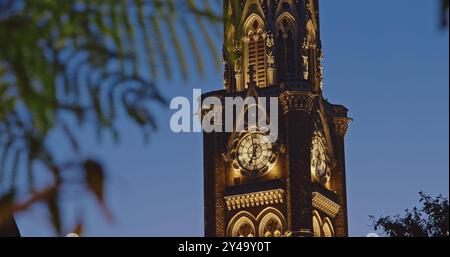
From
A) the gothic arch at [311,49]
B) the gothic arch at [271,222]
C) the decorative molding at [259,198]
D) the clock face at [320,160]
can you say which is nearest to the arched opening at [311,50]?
the gothic arch at [311,49]

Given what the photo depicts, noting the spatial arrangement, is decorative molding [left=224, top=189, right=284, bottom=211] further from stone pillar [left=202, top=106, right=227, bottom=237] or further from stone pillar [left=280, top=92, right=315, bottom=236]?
stone pillar [left=202, top=106, right=227, bottom=237]

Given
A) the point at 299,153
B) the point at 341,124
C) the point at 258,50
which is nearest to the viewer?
the point at 299,153

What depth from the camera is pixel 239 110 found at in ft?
315

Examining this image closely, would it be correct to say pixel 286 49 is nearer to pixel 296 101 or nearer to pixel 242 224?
pixel 296 101

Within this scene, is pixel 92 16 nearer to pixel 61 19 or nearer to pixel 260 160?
pixel 61 19

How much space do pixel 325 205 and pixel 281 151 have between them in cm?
632

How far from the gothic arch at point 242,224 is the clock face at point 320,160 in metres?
7.66

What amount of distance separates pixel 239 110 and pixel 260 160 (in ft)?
→ 16.3

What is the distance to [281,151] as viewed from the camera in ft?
311

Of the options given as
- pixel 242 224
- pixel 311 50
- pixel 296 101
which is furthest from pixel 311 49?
pixel 242 224

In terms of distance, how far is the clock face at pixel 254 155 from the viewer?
94.4 m

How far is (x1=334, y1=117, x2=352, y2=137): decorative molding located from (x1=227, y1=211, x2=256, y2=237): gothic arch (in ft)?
44.3

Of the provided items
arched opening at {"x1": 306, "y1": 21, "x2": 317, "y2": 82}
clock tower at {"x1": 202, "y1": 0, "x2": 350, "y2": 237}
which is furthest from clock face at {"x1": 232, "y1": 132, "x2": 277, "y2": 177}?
arched opening at {"x1": 306, "y1": 21, "x2": 317, "y2": 82}
